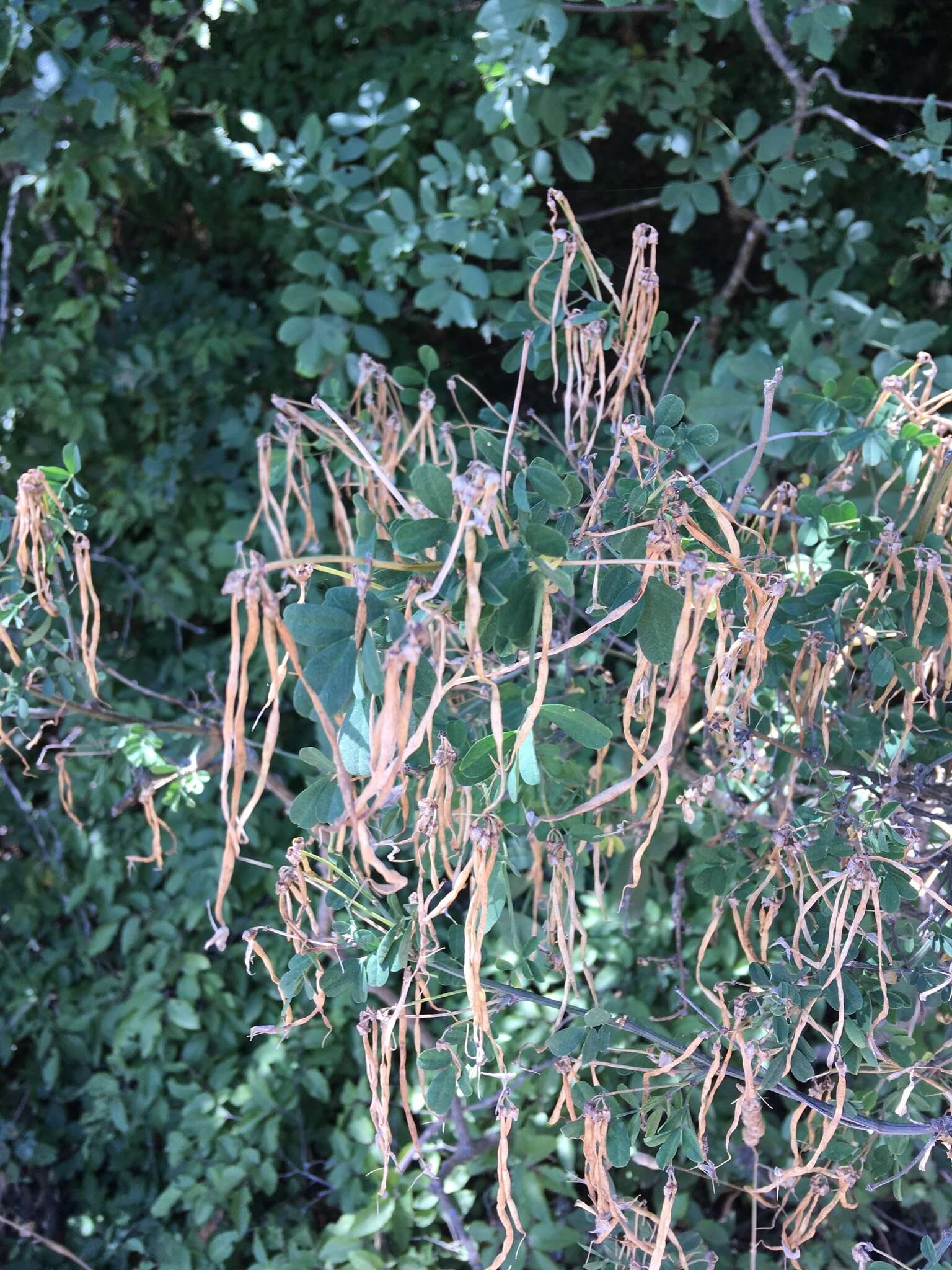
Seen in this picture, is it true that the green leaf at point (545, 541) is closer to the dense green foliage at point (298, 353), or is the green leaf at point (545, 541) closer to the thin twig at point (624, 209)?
the dense green foliage at point (298, 353)

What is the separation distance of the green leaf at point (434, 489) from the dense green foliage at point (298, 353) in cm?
47

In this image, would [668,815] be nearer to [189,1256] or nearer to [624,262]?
[189,1256]

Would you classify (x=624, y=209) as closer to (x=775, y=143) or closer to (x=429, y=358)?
(x=775, y=143)

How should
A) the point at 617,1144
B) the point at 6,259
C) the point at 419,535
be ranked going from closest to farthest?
the point at 419,535 < the point at 617,1144 < the point at 6,259

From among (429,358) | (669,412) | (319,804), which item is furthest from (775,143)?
(319,804)

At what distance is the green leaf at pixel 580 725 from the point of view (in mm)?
669

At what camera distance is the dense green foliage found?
132cm

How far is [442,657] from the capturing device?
592 millimetres

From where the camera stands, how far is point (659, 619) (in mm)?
630

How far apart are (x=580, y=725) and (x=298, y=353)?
1.04 metres

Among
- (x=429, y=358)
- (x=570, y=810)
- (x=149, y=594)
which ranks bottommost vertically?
(x=149, y=594)

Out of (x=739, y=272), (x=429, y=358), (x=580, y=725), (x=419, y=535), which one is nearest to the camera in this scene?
(x=419, y=535)

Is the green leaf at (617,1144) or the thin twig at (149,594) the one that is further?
the thin twig at (149,594)

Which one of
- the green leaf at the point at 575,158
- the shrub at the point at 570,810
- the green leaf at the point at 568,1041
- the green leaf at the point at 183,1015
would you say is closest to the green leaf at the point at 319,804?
the shrub at the point at 570,810
